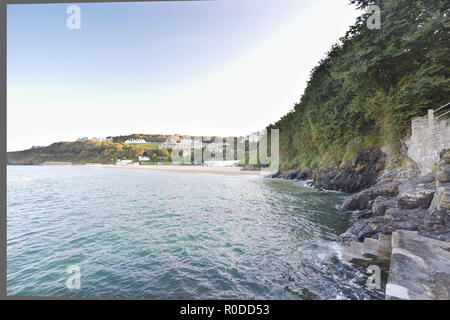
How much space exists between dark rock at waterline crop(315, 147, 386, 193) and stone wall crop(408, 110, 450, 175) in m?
6.30

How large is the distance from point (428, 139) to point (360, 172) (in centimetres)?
981

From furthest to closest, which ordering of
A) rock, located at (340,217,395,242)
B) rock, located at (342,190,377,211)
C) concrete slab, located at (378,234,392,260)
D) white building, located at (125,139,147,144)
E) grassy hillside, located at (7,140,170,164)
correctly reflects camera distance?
white building, located at (125,139,147,144), grassy hillside, located at (7,140,170,164), rock, located at (342,190,377,211), rock, located at (340,217,395,242), concrete slab, located at (378,234,392,260)

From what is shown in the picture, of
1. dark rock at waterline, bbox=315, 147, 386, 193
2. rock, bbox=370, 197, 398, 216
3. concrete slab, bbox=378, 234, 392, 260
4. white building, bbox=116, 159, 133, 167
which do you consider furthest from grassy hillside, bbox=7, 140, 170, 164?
concrete slab, bbox=378, 234, 392, 260

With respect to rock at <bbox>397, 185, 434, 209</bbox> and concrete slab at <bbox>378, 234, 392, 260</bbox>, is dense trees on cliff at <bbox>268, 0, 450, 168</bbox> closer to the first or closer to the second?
rock at <bbox>397, 185, 434, 209</bbox>

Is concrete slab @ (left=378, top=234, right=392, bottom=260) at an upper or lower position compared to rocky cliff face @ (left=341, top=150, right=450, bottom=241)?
lower

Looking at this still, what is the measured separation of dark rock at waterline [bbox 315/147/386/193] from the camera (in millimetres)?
17844

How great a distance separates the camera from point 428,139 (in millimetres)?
9938

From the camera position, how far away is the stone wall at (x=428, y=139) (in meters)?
8.68

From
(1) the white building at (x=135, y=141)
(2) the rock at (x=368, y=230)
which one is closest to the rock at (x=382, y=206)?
(2) the rock at (x=368, y=230)

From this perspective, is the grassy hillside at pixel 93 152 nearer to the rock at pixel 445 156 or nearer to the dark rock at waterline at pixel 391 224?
the dark rock at waterline at pixel 391 224

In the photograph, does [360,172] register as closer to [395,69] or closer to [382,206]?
[395,69]

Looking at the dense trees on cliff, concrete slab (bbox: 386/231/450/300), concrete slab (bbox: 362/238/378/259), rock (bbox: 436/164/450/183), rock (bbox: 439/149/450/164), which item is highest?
the dense trees on cliff
